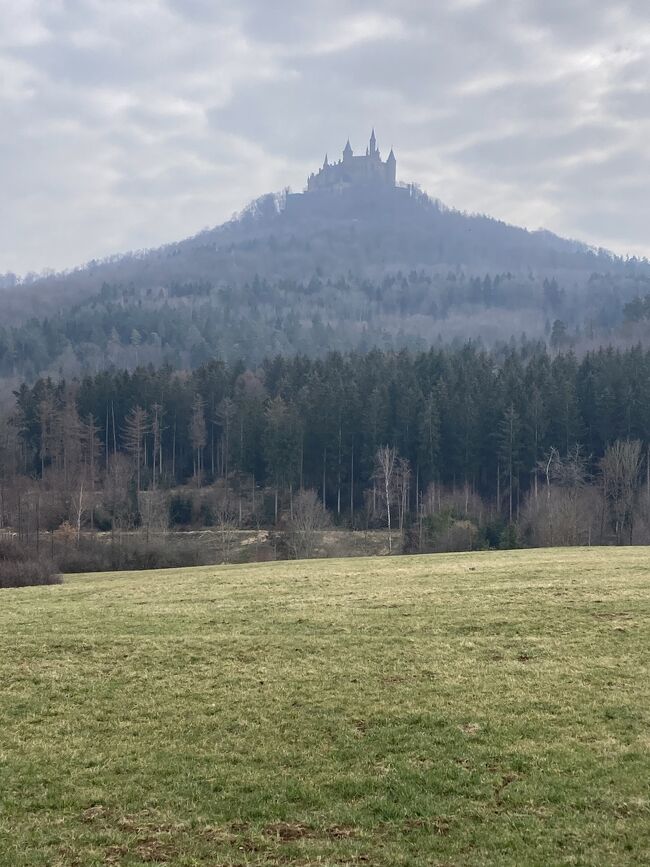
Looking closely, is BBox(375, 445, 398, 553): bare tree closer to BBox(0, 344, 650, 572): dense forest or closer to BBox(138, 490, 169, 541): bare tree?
BBox(0, 344, 650, 572): dense forest

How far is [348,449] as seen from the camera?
9538cm

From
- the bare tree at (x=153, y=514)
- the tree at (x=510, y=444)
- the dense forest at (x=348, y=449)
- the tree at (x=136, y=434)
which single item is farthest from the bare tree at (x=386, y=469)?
the tree at (x=136, y=434)

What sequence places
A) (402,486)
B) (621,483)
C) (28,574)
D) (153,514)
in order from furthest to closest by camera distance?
(402,486) < (153,514) < (621,483) < (28,574)

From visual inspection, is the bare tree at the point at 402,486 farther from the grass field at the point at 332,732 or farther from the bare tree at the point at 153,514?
the grass field at the point at 332,732

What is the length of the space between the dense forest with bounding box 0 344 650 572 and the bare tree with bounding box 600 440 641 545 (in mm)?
203

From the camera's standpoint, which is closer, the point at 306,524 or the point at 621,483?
the point at 306,524

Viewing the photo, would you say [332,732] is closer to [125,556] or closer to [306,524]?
[125,556]

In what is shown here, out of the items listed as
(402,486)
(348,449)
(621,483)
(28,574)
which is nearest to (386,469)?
(402,486)

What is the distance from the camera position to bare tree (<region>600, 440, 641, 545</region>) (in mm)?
70812

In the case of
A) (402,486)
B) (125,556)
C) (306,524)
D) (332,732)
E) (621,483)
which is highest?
(621,483)

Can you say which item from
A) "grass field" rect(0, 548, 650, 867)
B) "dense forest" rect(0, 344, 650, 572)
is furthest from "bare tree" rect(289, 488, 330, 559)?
"grass field" rect(0, 548, 650, 867)

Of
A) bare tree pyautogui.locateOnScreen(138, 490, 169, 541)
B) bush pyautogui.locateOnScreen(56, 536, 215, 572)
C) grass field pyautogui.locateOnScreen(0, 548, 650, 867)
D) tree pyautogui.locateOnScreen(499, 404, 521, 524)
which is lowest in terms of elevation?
bush pyautogui.locateOnScreen(56, 536, 215, 572)

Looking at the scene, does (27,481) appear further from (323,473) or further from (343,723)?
(343,723)

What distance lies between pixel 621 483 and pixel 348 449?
109 ft
